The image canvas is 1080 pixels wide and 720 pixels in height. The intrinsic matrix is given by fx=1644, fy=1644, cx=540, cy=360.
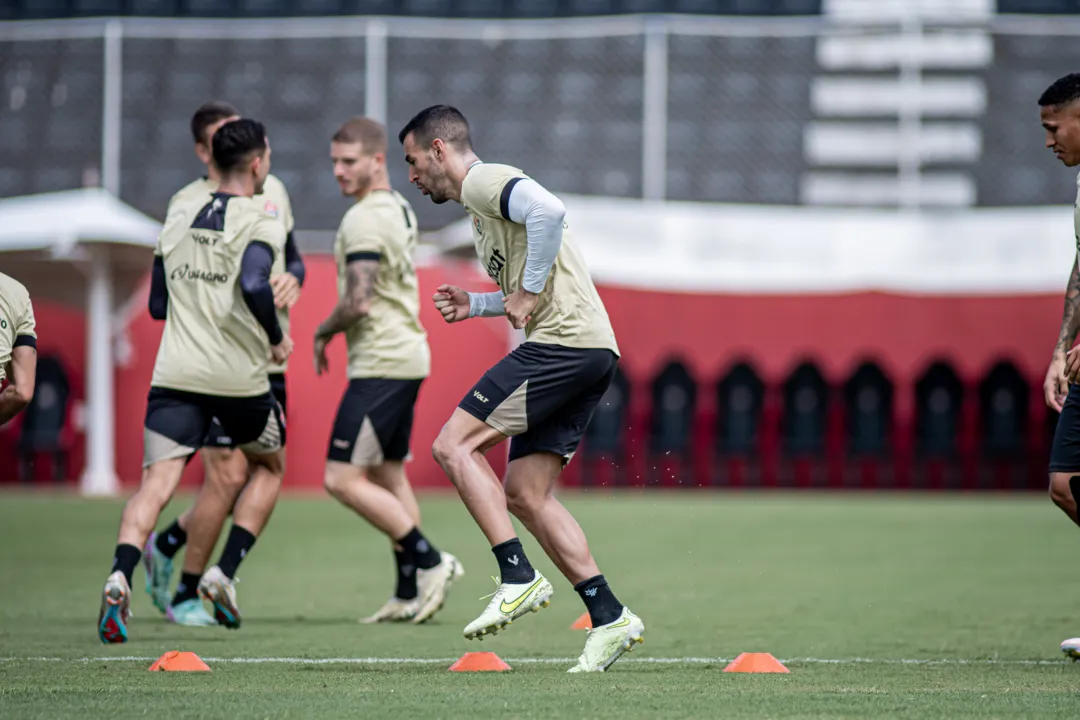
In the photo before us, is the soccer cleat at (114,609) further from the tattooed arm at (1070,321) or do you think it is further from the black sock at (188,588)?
the tattooed arm at (1070,321)

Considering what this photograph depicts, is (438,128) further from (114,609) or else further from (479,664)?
(114,609)

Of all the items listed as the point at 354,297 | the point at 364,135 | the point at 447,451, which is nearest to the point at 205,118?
the point at 364,135

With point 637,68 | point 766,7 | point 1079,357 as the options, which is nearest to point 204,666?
point 1079,357

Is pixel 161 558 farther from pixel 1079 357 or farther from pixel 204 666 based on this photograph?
pixel 1079 357

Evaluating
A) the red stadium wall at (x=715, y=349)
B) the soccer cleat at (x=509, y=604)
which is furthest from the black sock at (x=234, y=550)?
the red stadium wall at (x=715, y=349)

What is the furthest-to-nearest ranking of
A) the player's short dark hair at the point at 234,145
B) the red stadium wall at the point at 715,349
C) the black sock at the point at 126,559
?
the red stadium wall at the point at 715,349 → the player's short dark hair at the point at 234,145 → the black sock at the point at 126,559

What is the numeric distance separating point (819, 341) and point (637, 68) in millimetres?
6408

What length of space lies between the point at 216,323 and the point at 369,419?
3.42ft

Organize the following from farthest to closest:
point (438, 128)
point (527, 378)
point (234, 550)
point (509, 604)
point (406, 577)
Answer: point (406, 577) < point (234, 550) < point (438, 128) < point (527, 378) < point (509, 604)

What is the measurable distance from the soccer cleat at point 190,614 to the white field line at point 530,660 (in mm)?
1320

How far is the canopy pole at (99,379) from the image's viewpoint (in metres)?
19.3

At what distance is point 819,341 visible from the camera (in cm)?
1994

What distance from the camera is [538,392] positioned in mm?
5320

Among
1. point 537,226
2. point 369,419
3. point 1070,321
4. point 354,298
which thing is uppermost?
point 537,226
